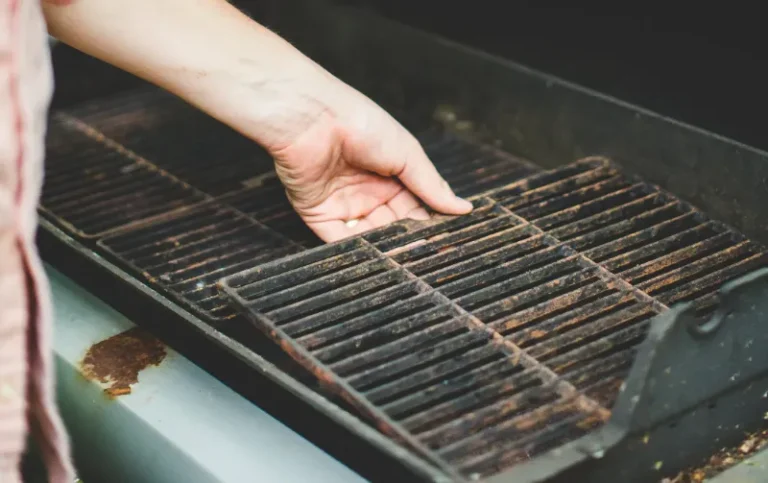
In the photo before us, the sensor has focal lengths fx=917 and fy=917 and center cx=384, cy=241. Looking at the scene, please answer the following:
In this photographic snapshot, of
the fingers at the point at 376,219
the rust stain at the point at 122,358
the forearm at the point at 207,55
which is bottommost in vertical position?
the rust stain at the point at 122,358

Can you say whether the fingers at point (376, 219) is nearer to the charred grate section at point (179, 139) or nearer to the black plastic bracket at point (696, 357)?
the charred grate section at point (179, 139)

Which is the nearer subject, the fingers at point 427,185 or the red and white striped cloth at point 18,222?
the red and white striped cloth at point 18,222

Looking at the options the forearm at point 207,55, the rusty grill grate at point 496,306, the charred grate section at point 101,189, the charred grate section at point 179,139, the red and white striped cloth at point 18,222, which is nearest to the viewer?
the red and white striped cloth at point 18,222

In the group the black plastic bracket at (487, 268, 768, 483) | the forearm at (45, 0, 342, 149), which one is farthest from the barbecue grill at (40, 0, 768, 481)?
the forearm at (45, 0, 342, 149)

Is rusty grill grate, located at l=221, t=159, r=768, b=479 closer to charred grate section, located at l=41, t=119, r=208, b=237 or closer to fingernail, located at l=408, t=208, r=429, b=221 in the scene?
fingernail, located at l=408, t=208, r=429, b=221

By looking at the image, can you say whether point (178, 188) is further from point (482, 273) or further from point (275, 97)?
point (482, 273)

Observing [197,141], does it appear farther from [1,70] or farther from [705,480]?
[705,480]

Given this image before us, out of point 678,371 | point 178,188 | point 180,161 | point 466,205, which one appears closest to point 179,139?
point 180,161

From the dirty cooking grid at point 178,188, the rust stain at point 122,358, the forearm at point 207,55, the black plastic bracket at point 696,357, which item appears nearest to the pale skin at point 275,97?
the forearm at point 207,55
